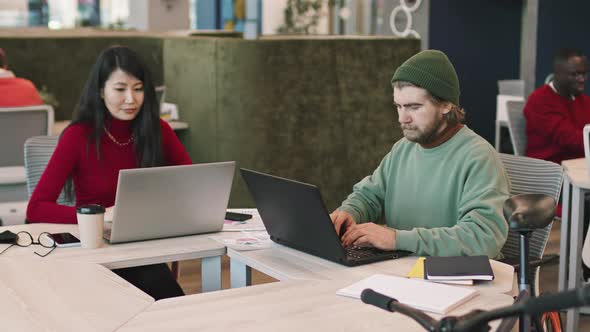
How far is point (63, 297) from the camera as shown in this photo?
6.30 feet

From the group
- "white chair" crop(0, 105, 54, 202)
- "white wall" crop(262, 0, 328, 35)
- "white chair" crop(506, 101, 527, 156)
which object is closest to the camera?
"white chair" crop(0, 105, 54, 202)

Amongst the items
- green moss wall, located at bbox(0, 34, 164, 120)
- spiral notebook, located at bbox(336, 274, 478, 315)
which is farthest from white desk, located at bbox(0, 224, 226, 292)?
green moss wall, located at bbox(0, 34, 164, 120)

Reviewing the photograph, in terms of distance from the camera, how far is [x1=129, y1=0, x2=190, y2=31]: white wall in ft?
38.4

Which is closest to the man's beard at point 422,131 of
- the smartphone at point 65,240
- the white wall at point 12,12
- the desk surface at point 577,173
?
the smartphone at point 65,240

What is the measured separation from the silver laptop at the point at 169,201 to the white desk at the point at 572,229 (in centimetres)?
175

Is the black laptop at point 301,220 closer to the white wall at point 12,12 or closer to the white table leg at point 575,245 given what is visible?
the white table leg at point 575,245

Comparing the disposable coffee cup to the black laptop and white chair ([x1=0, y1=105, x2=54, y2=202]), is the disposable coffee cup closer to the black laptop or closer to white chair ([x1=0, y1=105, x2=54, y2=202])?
the black laptop

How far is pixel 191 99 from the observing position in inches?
214

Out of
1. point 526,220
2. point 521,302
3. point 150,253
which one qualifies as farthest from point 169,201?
point 521,302

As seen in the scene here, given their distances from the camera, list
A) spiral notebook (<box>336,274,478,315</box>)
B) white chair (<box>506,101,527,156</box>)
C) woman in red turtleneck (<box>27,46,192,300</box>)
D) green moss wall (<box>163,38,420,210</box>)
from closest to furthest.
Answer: spiral notebook (<box>336,274,478,315</box>) < woman in red turtleneck (<box>27,46,192,300</box>) < white chair (<box>506,101,527,156</box>) < green moss wall (<box>163,38,420,210</box>)

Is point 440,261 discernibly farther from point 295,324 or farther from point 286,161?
point 286,161

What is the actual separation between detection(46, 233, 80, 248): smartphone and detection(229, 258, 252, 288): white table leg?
1.45ft

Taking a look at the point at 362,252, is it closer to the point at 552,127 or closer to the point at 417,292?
the point at 417,292

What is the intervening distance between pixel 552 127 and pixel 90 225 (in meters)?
3.16
